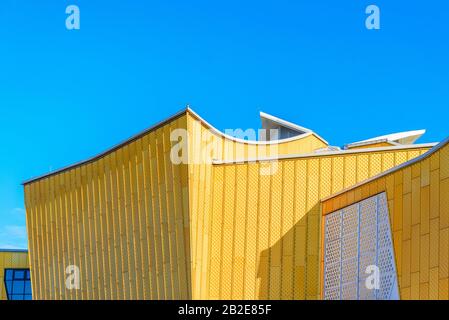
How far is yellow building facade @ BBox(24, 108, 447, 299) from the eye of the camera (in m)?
29.7

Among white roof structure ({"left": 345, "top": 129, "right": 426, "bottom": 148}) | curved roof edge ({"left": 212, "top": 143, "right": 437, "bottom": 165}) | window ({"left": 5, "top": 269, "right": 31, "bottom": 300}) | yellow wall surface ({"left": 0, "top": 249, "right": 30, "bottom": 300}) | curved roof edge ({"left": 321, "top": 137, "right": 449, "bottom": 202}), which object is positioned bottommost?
window ({"left": 5, "top": 269, "right": 31, "bottom": 300})

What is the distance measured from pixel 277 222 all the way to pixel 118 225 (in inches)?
248

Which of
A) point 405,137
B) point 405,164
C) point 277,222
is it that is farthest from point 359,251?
point 405,137

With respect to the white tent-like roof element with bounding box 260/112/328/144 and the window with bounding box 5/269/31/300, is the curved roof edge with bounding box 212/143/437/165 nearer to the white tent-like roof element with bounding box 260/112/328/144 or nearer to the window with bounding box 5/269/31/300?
the white tent-like roof element with bounding box 260/112/328/144

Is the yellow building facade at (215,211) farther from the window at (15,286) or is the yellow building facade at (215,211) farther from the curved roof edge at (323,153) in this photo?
the window at (15,286)

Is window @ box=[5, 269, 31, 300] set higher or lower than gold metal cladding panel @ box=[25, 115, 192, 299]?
lower

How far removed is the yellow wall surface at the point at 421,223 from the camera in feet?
74.5

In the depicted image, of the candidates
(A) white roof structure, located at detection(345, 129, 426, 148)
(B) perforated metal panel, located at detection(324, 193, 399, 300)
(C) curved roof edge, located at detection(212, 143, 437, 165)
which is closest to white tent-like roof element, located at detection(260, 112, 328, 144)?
(A) white roof structure, located at detection(345, 129, 426, 148)

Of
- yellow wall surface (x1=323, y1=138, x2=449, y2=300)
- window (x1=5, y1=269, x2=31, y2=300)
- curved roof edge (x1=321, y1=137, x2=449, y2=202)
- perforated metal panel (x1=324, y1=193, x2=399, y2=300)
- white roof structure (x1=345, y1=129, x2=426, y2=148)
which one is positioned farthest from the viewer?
window (x1=5, y1=269, x2=31, y2=300)

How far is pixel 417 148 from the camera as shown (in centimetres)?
3048

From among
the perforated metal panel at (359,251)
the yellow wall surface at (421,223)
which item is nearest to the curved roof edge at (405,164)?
the yellow wall surface at (421,223)

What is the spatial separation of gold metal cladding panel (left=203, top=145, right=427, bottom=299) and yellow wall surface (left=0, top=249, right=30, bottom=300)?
2161 cm

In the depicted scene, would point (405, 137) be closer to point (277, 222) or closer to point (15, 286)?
point (277, 222)

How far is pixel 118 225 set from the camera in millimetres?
32531
